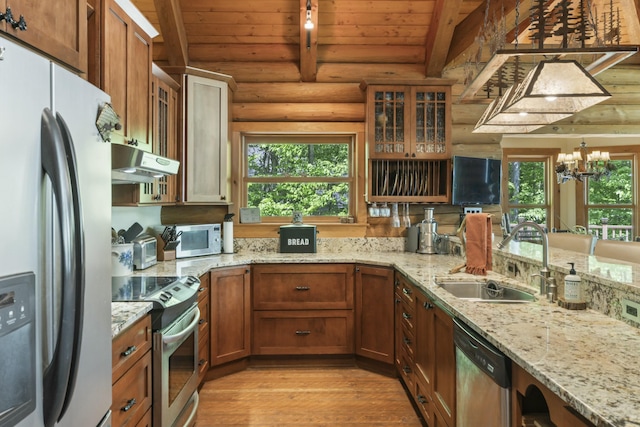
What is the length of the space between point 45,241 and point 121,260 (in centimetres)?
183

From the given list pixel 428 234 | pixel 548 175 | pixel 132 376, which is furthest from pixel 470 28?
pixel 548 175

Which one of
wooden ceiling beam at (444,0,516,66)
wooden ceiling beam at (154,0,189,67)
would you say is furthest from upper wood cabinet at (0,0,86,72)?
wooden ceiling beam at (444,0,516,66)

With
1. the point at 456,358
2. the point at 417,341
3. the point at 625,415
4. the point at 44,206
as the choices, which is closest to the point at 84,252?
the point at 44,206

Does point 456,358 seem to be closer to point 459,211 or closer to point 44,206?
point 44,206

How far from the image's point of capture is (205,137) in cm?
357

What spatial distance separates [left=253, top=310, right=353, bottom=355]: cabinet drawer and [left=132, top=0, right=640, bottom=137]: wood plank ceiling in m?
2.26

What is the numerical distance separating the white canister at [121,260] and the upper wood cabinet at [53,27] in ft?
4.53

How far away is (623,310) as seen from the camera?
1574 mm

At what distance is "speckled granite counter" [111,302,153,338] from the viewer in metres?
1.54

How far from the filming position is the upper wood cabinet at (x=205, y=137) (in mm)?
3471

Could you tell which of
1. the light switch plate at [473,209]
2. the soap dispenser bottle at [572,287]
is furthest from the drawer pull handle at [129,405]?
the light switch plate at [473,209]

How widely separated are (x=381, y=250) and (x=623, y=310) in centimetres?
252

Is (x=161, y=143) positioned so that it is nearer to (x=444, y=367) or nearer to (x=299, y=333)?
(x=299, y=333)

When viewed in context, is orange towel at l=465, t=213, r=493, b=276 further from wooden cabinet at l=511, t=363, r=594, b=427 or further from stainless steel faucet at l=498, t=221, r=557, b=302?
wooden cabinet at l=511, t=363, r=594, b=427
